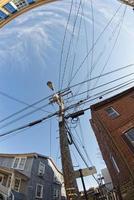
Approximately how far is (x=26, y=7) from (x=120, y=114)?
43.2ft

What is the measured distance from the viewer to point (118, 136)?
1781cm

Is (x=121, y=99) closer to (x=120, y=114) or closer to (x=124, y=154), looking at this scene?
(x=120, y=114)

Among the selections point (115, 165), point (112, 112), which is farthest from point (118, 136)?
point (112, 112)

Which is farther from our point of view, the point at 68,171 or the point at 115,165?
the point at 115,165

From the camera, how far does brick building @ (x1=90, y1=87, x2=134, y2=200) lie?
15.6m

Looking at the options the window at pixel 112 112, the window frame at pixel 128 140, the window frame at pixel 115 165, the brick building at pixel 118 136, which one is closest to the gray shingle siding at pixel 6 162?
the brick building at pixel 118 136

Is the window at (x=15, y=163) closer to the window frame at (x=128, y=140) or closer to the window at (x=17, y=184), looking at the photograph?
the window at (x=17, y=184)

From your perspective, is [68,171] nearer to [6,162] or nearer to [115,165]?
[115,165]

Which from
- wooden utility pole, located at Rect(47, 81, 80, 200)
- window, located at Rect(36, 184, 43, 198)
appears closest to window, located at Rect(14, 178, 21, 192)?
window, located at Rect(36, 184, 43, 198)

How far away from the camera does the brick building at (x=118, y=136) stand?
51.2ft

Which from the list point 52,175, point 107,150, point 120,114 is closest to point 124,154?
point 107,150

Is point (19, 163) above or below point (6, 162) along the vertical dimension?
below

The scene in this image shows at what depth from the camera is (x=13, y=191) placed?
23.3m

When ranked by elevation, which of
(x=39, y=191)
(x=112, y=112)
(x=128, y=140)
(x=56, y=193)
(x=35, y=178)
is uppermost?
(x=35, y=178)
